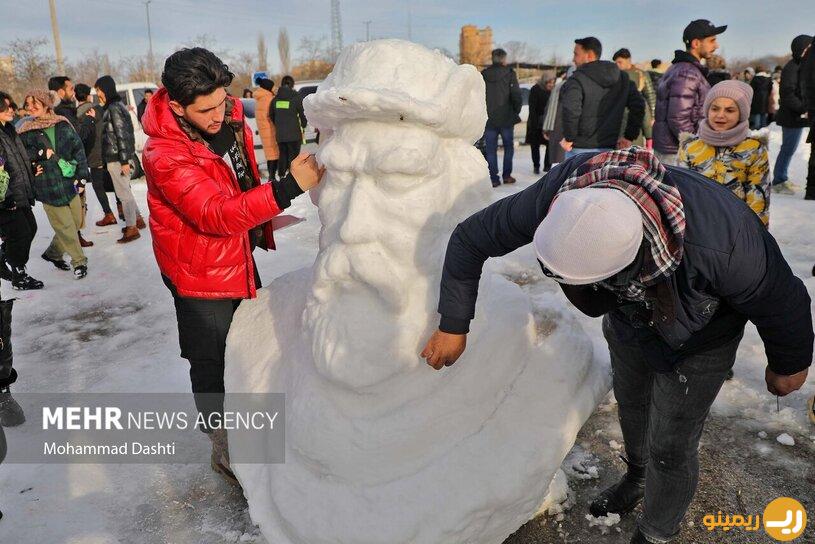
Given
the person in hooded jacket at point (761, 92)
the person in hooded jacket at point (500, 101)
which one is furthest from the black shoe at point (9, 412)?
the person in hooded jacket at point (761, 92)

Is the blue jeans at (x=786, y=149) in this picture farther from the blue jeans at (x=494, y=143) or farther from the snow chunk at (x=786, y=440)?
the snow chunk at (x=786, y=440)

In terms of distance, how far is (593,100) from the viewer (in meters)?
5.30

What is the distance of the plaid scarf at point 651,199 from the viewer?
1.36 meters

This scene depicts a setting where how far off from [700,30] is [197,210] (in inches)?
177

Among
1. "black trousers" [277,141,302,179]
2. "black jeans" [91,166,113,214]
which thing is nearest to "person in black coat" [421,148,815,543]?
"black jeans" [91,166,113,214]

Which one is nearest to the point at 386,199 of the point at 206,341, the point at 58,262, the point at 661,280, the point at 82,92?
the point at 661,280

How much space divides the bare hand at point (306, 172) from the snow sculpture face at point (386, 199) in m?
0.06

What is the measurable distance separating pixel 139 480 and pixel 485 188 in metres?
2.05

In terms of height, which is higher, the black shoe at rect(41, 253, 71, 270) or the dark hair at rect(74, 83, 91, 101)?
the dark hair at rect(74, 83, 91, 101)

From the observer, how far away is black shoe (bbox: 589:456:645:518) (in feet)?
7.52

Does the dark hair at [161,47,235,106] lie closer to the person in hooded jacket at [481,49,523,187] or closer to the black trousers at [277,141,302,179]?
the person in hooded jacket at [481,49,523,187]

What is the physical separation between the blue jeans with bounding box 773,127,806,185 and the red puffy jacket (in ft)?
22.7

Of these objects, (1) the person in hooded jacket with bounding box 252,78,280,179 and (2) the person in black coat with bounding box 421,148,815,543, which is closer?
(2) the person in black coat with bounding box 421,148,815,543

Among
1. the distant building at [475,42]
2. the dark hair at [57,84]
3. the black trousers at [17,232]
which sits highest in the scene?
the distant building at [475,42]
